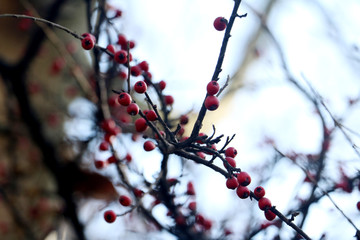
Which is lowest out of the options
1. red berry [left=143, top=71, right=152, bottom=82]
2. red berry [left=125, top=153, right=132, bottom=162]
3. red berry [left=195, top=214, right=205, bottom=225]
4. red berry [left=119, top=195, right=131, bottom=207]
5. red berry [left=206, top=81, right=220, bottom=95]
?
red berry [left=119, top=195, right=131, bottom=207]

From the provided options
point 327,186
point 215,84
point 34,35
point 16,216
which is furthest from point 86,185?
point 215,84

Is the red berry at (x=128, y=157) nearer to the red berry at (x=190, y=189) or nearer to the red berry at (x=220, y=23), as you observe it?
the red berry at (x=190, y=189)

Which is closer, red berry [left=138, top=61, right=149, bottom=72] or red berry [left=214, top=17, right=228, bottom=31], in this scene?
red berry [left=214, top=17, right=228, bottom=31]

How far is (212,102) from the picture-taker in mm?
1146

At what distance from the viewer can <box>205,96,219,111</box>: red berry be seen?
45.1 inches

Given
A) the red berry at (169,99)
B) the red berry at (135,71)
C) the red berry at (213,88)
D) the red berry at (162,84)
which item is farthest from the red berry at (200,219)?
the red berry at (213,88)

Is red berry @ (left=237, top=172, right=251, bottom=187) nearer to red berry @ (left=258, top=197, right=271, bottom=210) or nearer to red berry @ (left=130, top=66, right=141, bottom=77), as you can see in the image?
red berry @ (left=258, top=197, right=271, bottom=210)

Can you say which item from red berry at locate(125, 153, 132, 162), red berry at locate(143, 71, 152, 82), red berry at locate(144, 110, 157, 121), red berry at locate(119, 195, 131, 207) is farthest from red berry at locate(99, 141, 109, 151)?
red berry at locate(144, 110, 157, 121)

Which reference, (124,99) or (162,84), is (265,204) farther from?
(162,84)

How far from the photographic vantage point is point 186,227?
183 cm

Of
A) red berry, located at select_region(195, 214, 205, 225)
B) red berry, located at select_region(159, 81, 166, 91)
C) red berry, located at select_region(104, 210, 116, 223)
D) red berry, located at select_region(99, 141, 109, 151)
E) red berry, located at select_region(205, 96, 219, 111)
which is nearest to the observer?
red berry, located at select_region(205, 96, 219, 111)

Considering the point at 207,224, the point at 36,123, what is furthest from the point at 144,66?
the point at 36,123

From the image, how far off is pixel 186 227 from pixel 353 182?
0.91 meters

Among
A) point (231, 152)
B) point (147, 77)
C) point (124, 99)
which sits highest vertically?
point (147, 77)
